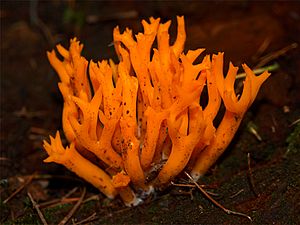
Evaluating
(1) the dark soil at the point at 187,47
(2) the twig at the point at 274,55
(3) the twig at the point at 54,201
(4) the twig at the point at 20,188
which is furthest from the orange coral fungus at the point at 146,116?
(2) the twig at the point at 274,55

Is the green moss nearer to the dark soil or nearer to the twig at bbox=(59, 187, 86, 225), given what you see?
the dark soil

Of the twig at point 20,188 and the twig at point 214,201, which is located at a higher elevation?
the twig at point 20,188

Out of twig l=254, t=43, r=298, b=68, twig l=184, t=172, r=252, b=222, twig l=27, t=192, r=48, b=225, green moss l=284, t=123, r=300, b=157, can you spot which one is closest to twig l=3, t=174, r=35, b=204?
twig l=27, t=192, r=48, b=225

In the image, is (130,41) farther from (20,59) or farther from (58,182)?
(20,59)

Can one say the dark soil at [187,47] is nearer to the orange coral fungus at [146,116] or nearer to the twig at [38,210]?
the twig at [38,210]

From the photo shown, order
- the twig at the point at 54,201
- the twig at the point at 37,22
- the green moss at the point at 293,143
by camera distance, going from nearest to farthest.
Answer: the green moss at the point at 293,143, the twig at the point at 54,201, the twig at the point at 37,22

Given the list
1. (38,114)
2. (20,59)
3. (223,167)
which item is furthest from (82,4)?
(223,167)
